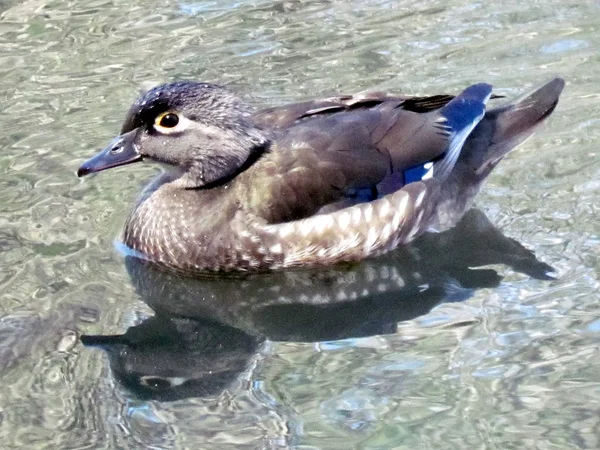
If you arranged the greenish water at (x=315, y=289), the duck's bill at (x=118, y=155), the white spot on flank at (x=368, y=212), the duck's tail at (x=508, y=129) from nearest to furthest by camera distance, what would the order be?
the greenish water at (x=315, y=289), the duck's bill at (x=118, y=155), the white spot on flank at (x=368, y=212), the duck's tail at (x=508, y=129)

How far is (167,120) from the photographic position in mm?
6551

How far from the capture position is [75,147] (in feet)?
26.1

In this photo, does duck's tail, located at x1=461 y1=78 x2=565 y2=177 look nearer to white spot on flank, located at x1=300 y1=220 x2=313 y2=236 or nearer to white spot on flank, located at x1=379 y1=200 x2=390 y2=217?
white spot on flank, located at x1=379 y1=200 x2=390 y2=217

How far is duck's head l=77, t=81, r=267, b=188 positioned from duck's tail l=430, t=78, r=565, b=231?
1180 mm

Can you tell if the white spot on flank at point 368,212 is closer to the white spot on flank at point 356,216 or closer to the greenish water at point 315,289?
the white spot on flank at point 356,216

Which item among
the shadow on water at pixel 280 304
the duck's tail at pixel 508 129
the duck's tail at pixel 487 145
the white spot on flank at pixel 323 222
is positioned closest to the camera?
the shadow on water at pixel 280 304

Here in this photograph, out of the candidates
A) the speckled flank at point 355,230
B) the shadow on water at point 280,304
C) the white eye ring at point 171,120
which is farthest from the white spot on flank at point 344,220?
the white eye ring at point 171,120

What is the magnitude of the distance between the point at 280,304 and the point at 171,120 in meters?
1.18

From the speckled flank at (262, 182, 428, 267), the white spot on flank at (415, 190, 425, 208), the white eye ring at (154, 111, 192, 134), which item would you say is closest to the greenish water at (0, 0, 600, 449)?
the speckled flank at (262, 182, 428, 267)

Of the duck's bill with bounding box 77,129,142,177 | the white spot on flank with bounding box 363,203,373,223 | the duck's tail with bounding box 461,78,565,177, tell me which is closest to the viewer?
the duck's bill with bounding box 77,129,142,177

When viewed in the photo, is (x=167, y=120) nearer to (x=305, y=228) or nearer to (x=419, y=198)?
(x=305, y=228)

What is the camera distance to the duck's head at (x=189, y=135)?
6.48 meters

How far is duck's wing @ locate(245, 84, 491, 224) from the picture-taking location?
6.43 metres

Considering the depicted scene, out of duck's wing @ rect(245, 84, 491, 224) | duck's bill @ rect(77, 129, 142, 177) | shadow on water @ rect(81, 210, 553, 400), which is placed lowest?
shadow on water @ rect(81, 210, 553, 400)
